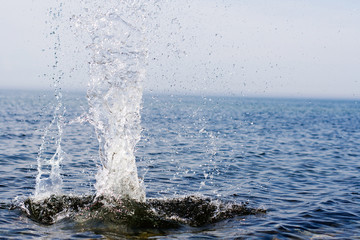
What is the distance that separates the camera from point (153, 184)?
13625 millimetres

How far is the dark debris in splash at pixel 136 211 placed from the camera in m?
9.44

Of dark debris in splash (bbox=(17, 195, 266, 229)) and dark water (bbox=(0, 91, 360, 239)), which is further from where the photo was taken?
dark debris in splash (bbox=(17, 195, 266, 229))

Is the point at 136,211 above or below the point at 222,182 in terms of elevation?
above

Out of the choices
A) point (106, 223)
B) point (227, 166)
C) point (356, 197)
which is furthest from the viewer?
point (227, 166)

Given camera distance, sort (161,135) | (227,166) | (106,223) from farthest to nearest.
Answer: (161,135) < (227,166) < (106,223)

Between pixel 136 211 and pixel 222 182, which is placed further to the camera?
pixel 222 182

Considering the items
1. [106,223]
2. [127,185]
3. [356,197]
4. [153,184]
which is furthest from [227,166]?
[106,223]

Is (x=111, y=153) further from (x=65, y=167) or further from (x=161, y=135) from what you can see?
(x=161, y=135)

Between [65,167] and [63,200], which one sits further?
[65,167]

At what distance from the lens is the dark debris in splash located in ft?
31.0

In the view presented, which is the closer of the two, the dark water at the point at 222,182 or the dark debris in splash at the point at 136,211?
the dark water at the point at 222,182

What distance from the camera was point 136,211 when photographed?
32.4 feet

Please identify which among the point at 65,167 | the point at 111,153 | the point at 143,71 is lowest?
the point at 65,167

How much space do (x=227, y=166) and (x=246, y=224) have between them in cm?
822
